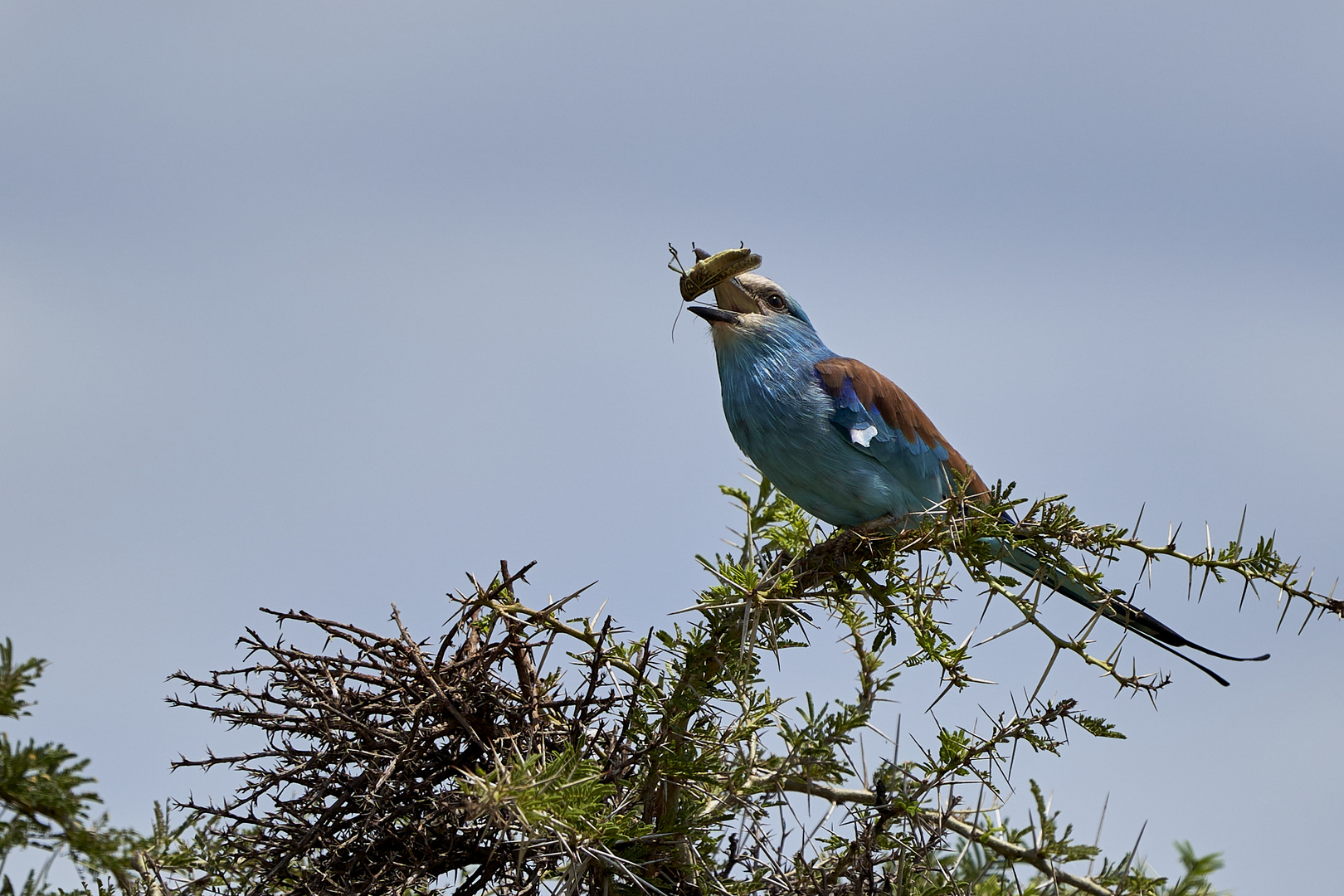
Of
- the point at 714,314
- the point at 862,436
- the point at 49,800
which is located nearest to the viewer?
the point at 49,800

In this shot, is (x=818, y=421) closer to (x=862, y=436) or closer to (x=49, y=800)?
(x=862, y=436)

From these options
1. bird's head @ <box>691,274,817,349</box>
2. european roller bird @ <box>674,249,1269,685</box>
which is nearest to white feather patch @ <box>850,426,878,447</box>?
european roller bird @ <box>674,249,1269,685</box>

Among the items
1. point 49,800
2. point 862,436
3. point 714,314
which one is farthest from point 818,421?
point 49,800

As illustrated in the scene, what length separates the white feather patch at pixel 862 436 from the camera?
4.34m

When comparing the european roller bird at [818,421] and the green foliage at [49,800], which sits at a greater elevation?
the european roller bird at [818,421]

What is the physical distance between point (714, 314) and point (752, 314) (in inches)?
8.3

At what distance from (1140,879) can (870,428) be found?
1771 millimetres

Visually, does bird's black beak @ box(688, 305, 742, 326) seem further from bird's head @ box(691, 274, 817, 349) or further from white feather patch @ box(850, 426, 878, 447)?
white feather patch @ box(850, 426, 878, 447)

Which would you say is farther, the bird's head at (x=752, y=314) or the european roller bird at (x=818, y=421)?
the bird's head at (x=752, y=314)

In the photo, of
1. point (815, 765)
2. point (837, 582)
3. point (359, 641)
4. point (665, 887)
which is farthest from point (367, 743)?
point (837, 582)

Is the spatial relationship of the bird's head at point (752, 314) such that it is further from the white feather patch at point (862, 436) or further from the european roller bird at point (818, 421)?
the white feather patch at point (862, 436)

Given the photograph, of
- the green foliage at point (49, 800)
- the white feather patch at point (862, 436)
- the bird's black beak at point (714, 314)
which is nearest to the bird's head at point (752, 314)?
the bird's black beak at point (714, 314)

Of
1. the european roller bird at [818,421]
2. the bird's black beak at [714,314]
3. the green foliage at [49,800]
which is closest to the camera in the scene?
the green foliage at [49,800]

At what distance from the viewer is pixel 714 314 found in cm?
463
